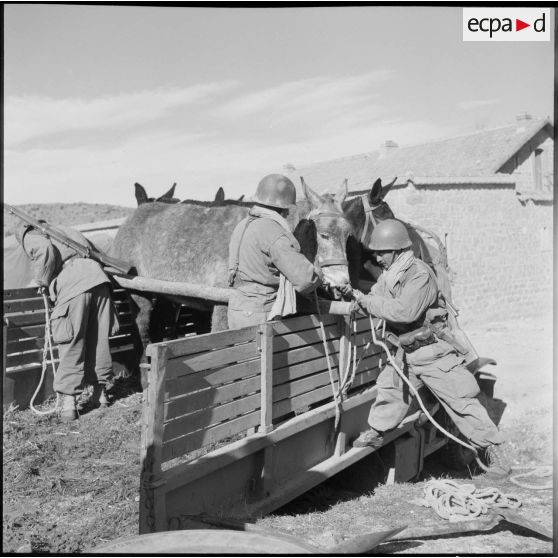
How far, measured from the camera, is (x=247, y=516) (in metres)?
3.95

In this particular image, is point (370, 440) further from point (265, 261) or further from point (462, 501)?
point (265, 261)

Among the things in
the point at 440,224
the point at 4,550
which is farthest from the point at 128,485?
the point at 440,224

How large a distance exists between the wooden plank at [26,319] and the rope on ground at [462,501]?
4165mm

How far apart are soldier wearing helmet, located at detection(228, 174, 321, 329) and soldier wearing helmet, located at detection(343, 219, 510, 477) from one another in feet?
2.14

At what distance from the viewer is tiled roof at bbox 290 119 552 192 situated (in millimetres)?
23531

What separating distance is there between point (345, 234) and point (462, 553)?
3.33 meters

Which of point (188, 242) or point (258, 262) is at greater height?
point (188, 242)

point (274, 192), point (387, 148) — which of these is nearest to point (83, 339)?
point (274, 192)

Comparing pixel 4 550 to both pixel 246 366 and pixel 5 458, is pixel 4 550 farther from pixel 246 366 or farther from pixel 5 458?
pixel 246 366

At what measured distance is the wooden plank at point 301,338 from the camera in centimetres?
449

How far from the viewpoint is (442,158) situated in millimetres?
25234

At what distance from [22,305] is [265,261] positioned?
284 cm

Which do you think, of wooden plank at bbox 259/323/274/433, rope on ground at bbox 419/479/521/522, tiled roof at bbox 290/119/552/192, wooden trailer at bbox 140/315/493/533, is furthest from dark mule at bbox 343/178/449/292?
tiled roof at bbox 290/119/552/192

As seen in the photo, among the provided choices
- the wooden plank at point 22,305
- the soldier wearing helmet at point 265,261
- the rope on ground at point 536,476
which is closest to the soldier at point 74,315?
the wooden plank at point 22,305
